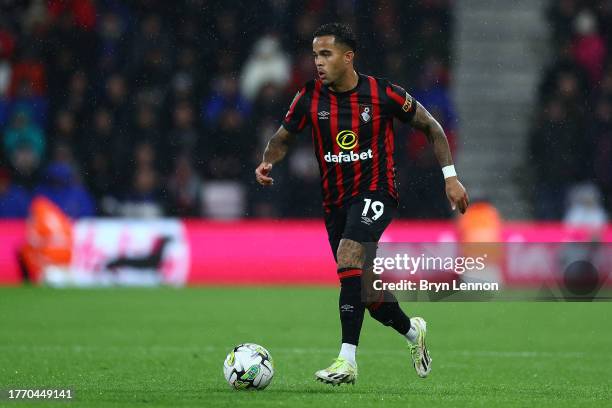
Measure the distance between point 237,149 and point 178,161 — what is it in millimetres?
829

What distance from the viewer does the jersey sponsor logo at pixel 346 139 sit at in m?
7.04

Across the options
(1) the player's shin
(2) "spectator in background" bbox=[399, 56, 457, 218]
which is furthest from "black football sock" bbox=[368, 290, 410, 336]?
(2) "spectator in background" bbox=[399, 56, 457, 218]

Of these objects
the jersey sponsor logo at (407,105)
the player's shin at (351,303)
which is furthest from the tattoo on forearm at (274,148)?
the player's shin at (351,303)

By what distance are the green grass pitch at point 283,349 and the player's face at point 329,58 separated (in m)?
1.80

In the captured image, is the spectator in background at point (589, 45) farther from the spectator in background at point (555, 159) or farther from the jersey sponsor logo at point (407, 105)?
the jersey sponsor logo at point (407, 105)

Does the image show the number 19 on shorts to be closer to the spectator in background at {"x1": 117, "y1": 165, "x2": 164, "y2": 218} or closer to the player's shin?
the player's shin

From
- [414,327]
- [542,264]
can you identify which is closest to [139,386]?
[414,327]

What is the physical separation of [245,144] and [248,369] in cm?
967

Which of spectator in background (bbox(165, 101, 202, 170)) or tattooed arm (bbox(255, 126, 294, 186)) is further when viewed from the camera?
spectator in background (bbox(165, 101, 202, 170))

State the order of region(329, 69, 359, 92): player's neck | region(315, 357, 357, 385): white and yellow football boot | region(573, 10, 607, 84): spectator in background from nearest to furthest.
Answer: region(315, 357, 357, 385): white and yellow football boot → region(329, 69, 359, 92): player's neck → region(573, 10, 607, 84): spectator in background

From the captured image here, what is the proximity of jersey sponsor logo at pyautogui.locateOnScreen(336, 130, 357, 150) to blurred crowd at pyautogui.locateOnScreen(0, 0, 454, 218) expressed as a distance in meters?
8.84

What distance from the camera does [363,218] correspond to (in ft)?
22.7

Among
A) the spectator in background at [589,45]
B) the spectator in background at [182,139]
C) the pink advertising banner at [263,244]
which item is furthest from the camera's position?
the spectator in background at [589,45]

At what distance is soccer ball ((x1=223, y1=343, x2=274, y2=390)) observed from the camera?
21.5 feet
